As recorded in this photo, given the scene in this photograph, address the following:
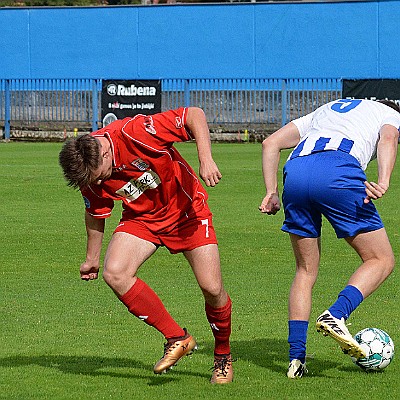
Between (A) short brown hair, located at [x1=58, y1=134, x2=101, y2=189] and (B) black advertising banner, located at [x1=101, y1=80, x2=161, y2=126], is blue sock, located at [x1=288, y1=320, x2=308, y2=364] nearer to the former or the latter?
(A) short brown hair, located at [x1=58, y1=134, x2=101, y2=189]

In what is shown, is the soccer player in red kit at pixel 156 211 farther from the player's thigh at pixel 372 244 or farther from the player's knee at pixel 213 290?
the player's thigh at pixel 372 244

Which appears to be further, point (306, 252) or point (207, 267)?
point (306, 252)

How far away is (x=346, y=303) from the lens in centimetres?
636

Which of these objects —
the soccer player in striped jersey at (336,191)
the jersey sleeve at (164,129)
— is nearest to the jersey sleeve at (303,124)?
the soccer player in striped jersey at (336,191)

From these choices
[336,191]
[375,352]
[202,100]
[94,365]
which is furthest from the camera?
[202,100]

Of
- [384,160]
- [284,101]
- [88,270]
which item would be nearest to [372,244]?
[384,160]

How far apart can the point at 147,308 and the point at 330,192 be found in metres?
1.34

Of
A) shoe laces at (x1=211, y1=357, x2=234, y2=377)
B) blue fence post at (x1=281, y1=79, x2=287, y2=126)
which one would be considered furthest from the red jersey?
blue fence post at (x1=281, y1=79, x2=287, y2=126)

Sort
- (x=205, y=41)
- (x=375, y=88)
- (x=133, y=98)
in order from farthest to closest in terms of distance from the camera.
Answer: (x=205, y=41)
(x=133, y=98)
(x=375, y=88)

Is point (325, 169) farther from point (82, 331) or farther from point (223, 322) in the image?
point (82, 331)

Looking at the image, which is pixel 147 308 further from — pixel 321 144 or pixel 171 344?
pixel 321 144

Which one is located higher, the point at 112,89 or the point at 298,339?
the point at 112,89

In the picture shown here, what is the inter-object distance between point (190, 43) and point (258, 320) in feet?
105

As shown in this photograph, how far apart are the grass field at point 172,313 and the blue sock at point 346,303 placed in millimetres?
471
